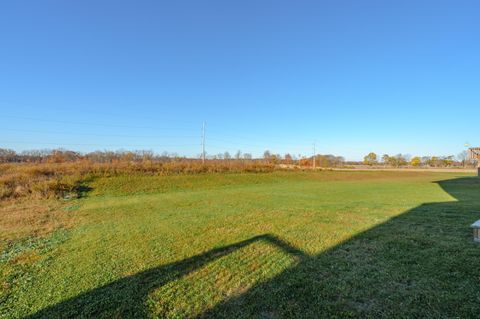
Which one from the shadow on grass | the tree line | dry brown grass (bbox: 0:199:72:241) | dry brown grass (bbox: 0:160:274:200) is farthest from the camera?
the tree line

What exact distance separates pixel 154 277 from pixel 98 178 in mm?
19421

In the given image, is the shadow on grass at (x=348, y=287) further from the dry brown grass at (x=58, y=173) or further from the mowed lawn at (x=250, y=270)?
the dry brown grass at (x=58, y=173)

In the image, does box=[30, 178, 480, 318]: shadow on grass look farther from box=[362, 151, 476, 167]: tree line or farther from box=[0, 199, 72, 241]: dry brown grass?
box=[362, 151, 476, 167]: tree line

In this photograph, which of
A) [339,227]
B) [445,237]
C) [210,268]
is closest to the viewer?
[210,268]

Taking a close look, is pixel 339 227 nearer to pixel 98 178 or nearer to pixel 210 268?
pixel 210 268

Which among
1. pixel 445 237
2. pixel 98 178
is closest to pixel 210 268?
pixel 445 237

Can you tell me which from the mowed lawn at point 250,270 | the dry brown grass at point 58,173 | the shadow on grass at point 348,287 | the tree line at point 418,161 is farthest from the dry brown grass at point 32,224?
the tree line at point 418,161

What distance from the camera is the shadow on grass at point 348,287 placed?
8.57 ft

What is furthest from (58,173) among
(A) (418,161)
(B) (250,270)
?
(A) (418,161)

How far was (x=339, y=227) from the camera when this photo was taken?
6125 millimetres

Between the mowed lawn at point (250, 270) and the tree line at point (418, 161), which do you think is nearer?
the mowed lawn at point (250, 270)

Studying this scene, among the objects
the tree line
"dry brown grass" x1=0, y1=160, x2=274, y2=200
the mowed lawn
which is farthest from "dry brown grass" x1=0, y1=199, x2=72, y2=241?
the tree line

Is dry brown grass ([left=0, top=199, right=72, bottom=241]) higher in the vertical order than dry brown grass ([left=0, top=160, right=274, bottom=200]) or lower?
lower

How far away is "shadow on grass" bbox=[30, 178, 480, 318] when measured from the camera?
2611mm
